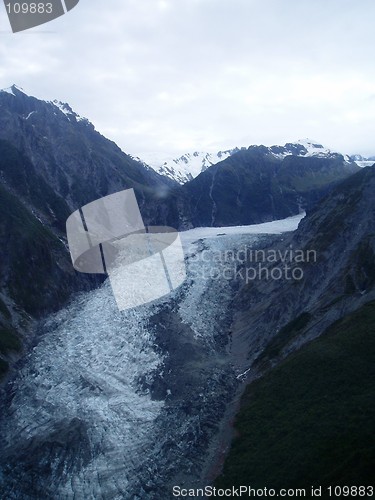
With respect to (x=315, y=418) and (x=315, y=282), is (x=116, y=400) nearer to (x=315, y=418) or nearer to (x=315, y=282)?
(x=315, y=418)

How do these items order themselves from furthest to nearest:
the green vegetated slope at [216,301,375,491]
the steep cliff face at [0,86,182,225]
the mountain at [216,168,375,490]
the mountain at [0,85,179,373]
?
the steep cliff face at [0,86,182,225], the mountain at [0,85,179,373], the mountain at [216,168,375,490], the green vegetated slope at [216,301,375,491]

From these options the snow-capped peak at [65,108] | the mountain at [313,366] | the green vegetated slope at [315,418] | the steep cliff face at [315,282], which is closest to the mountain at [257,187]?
the snow-capped peak at [65,108]

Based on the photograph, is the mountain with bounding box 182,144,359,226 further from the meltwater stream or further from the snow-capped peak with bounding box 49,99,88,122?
the meltwater stream

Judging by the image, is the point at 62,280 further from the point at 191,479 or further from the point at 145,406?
the point at 191,479

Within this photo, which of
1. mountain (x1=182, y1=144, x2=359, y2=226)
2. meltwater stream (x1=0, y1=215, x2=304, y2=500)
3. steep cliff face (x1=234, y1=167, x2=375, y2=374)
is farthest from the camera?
mountain (x1=182, y1=144, x2=359, y2=226)

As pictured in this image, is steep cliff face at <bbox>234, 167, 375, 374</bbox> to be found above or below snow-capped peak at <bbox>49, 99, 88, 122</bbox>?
below

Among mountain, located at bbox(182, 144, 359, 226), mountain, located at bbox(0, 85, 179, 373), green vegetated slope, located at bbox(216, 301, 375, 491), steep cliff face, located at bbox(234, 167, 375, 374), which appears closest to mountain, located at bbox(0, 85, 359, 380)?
mountain, located at bbox(0, 85, 179, 373)

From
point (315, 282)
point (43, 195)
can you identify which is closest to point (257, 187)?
point (43, 195)
